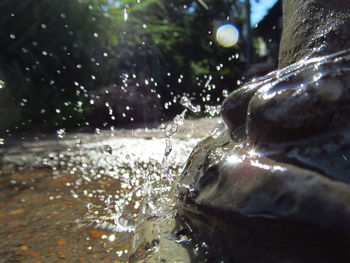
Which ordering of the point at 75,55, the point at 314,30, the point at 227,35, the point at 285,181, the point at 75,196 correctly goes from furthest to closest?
the point at 227,35, the point at 75,55, the point at 75,196, the point at 314,30, the point at 285,181

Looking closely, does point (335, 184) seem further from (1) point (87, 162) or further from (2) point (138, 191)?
(1) point (87, 162)

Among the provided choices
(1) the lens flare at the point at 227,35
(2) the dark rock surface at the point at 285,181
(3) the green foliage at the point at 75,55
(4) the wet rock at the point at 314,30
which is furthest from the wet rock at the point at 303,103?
(1) the lens flare at the point at 227,35

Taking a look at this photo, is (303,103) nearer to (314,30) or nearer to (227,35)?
(314,30)

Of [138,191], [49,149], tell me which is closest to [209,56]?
[49,149]

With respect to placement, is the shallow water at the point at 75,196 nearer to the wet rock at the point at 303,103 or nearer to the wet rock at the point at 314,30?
the wet rock at the point at 303,103

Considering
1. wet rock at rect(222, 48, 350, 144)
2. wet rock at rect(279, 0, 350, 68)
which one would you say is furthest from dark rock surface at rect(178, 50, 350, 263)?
wet rock at rect(279, 0, 350, 68)

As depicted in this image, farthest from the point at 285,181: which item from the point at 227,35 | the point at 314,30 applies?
the point at 227,35

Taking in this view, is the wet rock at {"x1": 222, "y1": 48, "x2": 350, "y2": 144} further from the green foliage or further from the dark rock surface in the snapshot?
the green foliage

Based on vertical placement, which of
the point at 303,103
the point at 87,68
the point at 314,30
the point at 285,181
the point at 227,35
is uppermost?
the point at 227,35
